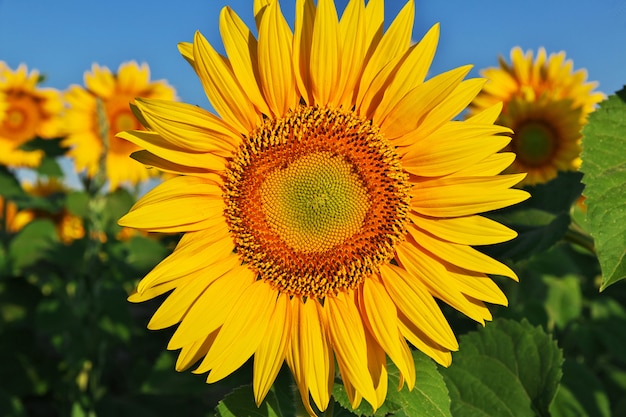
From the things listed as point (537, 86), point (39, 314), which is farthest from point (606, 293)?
point (39, 314)

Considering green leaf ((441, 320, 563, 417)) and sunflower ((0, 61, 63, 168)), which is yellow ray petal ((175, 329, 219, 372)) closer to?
green leaf ((441, 320, 563, 417))

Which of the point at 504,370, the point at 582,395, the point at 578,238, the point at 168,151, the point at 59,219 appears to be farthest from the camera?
the point at 59,219

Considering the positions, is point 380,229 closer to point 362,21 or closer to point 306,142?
point 306,142

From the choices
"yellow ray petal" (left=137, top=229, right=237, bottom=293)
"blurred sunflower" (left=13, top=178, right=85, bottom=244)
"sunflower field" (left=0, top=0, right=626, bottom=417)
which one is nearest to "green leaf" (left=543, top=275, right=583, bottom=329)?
"sunflower field" (left=0, top=0, right=626, bottom=417)

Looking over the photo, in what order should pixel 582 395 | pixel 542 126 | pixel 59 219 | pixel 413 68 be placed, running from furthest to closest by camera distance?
pixel 59 219 → pixel 542 126 → pixel 582 395 → pixel 413 68

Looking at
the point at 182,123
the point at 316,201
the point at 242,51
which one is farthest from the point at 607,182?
the point at 182,123

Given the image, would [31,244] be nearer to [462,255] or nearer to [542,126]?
[542,126]

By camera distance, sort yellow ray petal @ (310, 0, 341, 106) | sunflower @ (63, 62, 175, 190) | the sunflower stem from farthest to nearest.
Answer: sunflower @ (63, 62, 175, 190), the sunflower stem, yellow ray petal @ (310, 0, 341, 106)
